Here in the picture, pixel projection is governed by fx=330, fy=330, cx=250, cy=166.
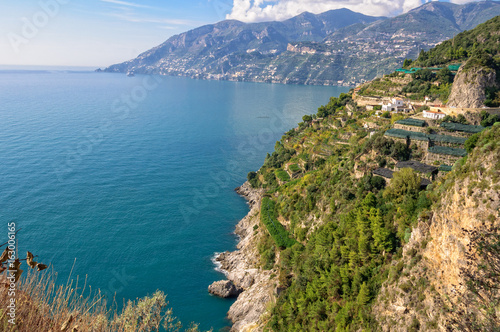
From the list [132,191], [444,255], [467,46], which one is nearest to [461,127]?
[444,255]

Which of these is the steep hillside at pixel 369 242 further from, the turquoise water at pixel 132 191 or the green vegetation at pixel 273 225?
Answer: the turquoise water at pixel 132 191

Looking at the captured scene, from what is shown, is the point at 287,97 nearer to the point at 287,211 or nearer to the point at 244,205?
the point at 244,205

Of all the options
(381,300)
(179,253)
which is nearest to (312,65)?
(179,253)

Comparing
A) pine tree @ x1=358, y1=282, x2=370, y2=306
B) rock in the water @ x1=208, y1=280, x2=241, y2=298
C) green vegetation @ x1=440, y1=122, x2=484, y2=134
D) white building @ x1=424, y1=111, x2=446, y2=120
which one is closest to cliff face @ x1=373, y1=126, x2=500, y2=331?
pine tree @ x1=358, y1=282, x2=370, y2=306

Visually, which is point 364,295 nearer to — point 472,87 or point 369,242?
point 369,242

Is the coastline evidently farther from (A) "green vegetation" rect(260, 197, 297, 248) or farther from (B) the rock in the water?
(A) "green vegetation" rect(260, 197, 297, 248)

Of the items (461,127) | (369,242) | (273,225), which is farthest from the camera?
(273,225)

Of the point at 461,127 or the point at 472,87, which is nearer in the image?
the point at 461,127
